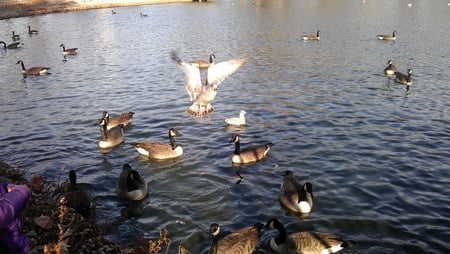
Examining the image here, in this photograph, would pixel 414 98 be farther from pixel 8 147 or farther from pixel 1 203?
pixel 1 203

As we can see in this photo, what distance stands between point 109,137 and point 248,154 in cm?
619

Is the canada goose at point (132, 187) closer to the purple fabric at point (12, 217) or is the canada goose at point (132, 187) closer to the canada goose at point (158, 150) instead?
the canada goose at point (158, 150)

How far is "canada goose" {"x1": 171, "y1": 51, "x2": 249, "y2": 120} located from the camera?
52.9 feet

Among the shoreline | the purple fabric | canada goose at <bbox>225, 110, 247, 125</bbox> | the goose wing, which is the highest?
the shoreline

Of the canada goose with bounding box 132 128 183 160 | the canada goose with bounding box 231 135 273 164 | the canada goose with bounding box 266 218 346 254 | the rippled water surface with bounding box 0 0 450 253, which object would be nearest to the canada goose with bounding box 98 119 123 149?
the rippled water surface with bounding box 0 0 450 253

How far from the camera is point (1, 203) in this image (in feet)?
17.5

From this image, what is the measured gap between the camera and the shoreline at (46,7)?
242ft

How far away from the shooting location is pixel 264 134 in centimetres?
1878

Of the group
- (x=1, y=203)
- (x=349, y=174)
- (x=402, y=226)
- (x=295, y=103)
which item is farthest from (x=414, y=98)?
(x=1, y=203)

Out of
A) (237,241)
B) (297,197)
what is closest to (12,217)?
(237,241)

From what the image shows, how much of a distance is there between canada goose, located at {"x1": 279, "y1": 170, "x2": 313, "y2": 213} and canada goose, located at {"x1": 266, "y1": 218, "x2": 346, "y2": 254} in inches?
56.6

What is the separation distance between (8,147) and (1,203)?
13738 millimetres

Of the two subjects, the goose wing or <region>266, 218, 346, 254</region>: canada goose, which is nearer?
<region>266, 218, 346, 254</region>: canada goose

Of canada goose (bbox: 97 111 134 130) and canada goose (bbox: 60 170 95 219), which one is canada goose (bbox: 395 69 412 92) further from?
canada goose (bbox: 60 170 95 219)
